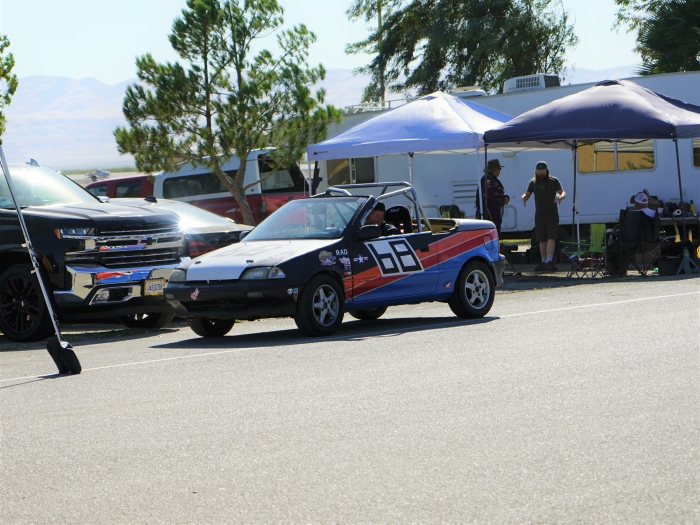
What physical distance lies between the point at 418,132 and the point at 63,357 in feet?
35.0

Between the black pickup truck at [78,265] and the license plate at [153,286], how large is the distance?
11 mm

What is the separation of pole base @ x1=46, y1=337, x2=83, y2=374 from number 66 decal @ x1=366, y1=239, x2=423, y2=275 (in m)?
3.66

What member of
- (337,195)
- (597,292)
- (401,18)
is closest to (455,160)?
(597,292)

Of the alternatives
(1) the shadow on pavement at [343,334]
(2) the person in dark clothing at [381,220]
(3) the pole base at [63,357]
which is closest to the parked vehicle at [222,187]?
(1) the shadow on pavement at [343,334]

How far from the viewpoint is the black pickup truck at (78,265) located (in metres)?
11.4

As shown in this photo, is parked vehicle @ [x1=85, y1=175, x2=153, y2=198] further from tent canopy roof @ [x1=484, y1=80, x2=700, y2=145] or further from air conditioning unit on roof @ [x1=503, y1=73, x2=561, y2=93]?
tent canopy roof @ [x1=484, y1=80, x2=700, y2=145]

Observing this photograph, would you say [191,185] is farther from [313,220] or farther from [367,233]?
[367,233]

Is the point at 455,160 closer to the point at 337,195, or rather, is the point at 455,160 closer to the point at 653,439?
the point at 337,195

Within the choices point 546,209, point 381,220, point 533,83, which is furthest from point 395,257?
point 533,83

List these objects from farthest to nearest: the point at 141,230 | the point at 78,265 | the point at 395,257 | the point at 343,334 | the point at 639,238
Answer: the point at 639,238, the point at 141,230, the point at 395,257, the point at 78,265, the point at 343,334

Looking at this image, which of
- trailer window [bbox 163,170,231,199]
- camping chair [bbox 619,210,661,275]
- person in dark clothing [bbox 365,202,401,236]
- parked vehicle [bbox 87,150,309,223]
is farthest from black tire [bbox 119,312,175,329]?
trailer window [bbox 163,170,231,199]

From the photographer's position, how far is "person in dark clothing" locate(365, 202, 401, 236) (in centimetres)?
1177

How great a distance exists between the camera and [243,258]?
10.7 metres

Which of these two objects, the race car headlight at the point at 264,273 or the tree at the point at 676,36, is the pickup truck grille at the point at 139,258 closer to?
the race car headlight at the point at 264,273
